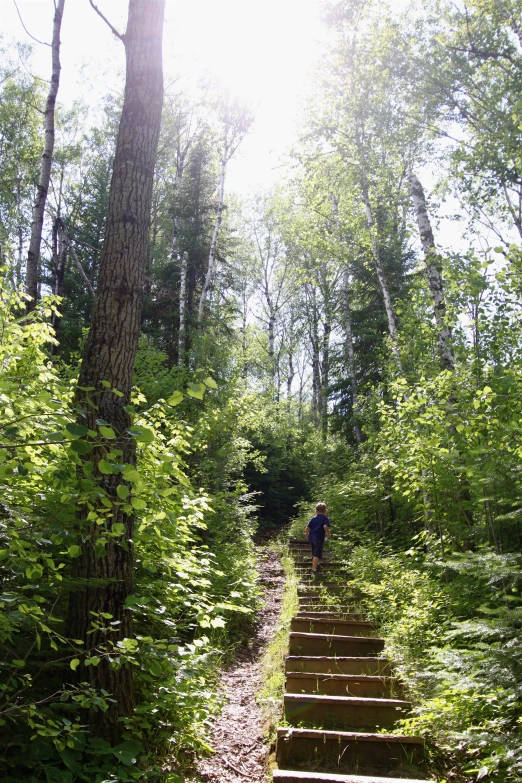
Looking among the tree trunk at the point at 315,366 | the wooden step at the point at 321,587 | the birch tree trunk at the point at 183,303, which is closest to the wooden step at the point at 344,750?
the wooden step at the point at 321,587

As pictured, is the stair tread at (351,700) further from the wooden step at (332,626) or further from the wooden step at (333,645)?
the wooden step at (332,626)

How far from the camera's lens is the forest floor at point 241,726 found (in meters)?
3.71

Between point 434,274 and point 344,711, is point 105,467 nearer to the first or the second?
point 344,711

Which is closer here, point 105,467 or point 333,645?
point 105,467

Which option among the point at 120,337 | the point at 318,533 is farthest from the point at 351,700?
the point at 318,533

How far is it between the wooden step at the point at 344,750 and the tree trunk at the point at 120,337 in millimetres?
1297

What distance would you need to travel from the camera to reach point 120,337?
3.55 meters

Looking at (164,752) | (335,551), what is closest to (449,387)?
(164,752)

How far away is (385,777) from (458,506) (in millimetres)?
3014

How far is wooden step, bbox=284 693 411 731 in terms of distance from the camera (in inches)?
163

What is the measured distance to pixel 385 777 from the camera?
3396 millimetres

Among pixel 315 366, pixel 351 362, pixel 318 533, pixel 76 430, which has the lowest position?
pixel 318 533

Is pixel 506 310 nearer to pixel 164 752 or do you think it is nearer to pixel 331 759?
pixel 331 759

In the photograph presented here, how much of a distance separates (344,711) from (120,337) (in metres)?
3.53
